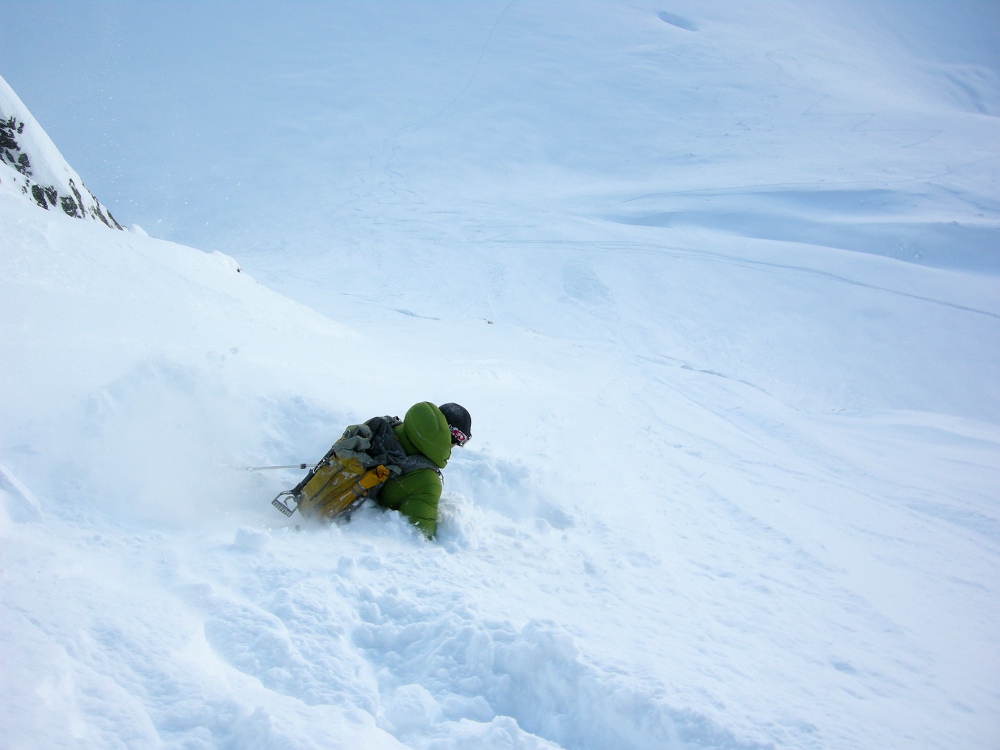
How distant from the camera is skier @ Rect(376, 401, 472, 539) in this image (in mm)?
4227

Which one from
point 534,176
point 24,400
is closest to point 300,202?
point 534,176

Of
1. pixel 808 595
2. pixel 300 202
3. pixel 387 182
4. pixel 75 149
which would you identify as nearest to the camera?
pixel 808 595

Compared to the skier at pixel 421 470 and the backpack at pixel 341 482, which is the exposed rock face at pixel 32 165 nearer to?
the backpack at pixel 341 482

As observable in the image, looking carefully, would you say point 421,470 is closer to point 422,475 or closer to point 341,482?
point 422,475

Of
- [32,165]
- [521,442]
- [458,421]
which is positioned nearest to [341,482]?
[458,421]

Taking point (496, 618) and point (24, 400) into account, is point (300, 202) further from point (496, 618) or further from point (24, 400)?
point (496, 618)

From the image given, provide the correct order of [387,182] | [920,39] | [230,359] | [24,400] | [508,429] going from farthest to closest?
[920,39] → [387,182] → [508,429] → [230,359] → [24,400]

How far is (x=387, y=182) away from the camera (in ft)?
68.6

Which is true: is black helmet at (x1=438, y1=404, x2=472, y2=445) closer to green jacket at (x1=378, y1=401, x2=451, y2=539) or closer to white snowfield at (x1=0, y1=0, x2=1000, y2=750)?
green jacket at (x1=378, y1=401, x2=451, y2=539)

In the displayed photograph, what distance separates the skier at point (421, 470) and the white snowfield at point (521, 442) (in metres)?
0.14

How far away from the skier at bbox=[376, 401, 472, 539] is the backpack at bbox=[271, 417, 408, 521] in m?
0.08

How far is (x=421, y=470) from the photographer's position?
14.1ft

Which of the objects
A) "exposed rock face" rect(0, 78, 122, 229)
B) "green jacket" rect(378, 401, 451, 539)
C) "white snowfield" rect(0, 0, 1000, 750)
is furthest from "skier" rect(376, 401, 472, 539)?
"exposed rock face" rect(0, 78, 122, 229)

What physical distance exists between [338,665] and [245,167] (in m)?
22.0
